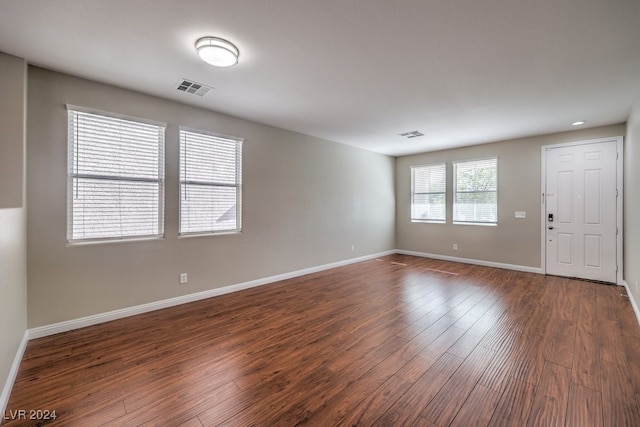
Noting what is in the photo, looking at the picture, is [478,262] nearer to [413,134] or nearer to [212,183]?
[413,134]

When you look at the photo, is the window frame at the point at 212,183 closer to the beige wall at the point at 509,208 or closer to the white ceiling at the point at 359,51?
the white ceiling at the point at 359,51

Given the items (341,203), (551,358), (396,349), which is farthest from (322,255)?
(551,358)

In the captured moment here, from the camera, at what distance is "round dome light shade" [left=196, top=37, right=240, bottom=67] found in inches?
87.7

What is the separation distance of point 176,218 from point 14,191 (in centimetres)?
144

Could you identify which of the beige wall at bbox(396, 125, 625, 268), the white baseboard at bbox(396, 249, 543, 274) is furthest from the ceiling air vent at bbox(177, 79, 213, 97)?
the white baseboard at bbox(396, 249, 543, 274)

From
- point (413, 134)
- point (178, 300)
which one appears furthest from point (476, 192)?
point (178, 300)

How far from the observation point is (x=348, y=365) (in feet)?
7.25

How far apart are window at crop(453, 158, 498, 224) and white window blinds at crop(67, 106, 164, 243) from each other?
228 inches

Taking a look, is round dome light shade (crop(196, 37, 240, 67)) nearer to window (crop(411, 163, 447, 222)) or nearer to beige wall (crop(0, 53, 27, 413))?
beige wall (crop(0, 53, 27, 413))

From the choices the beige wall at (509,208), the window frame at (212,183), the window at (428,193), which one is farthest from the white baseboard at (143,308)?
A: the beige wall at (509,208)

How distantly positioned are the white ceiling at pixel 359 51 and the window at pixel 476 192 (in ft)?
6.29

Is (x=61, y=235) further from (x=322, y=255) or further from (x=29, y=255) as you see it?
(x=322, y=255)

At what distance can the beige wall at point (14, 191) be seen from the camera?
2039 millimetres

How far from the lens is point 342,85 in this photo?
10.0 ft
